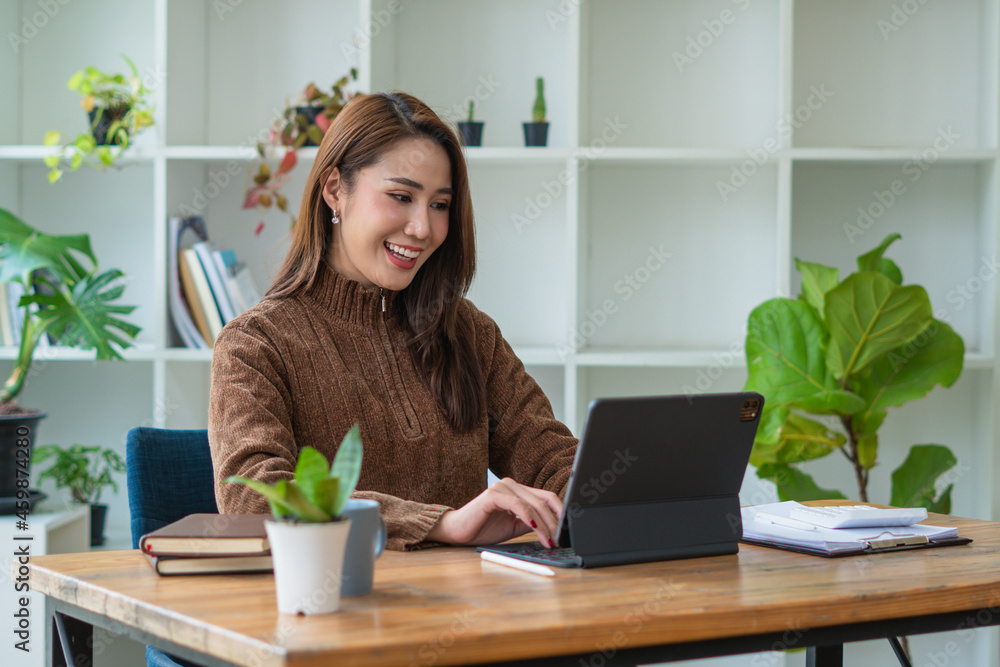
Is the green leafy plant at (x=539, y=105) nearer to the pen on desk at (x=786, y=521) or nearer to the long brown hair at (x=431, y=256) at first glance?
the long brown hair at (x=431, y=256)

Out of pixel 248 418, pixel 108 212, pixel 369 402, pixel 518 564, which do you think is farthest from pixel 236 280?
pixel 518 564

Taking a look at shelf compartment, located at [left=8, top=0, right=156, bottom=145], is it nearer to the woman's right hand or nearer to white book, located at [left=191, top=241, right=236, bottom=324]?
white book, located at [left=191, top=241, right=236, bottom=324]

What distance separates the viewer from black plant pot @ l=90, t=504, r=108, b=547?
2.70m

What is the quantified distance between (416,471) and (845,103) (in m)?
1.89

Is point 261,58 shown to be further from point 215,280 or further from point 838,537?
point 838,537

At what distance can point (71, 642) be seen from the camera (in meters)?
1.15

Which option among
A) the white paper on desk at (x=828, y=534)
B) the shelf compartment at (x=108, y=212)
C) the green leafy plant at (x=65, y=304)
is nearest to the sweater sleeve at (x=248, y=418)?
the white paper on desk at (x=828, y=534)

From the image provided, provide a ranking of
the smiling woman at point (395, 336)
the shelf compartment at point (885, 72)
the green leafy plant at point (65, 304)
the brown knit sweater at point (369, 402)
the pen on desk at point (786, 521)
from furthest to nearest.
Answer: the shelf compartment at point (885, 72), the green leafy plant at point (65, 304), the smiling woman at point (395, 336), the brown knit sweater at point (369, 402), the pen on desk at point (786, 521)

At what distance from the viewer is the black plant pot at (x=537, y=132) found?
2693 millimetres

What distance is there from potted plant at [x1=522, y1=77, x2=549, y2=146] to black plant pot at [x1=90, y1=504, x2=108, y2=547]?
157 centimetres

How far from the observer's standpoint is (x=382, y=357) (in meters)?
1.71

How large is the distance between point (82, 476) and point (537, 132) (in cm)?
157

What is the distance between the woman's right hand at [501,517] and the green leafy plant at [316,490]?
0.35m

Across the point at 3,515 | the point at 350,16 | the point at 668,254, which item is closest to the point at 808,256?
the point at 668,254
